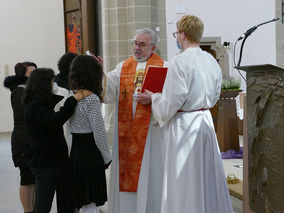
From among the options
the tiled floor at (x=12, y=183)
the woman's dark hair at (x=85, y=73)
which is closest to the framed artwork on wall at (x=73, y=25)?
the tiled floor at (x=12, y=183)

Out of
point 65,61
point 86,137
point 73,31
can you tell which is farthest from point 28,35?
point 86,137

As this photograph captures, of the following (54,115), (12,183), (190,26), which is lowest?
(12,183)

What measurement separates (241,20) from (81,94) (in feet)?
22.8

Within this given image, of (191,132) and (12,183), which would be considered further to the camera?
(12,183)

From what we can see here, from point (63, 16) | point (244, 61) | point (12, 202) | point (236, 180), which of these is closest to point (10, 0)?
point (63, 16)

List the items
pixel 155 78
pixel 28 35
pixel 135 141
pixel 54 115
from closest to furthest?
pixel 54 115, pixel 155 78, pixel 135 141, pixel 28 35

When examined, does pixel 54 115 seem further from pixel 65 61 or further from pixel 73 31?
pixel 73 31

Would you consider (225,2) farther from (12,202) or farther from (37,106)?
(37,106)

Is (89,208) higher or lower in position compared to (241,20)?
lower

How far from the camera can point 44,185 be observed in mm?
3027

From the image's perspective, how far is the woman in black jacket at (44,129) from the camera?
9.43 feet

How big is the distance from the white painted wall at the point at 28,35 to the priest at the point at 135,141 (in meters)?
9.02

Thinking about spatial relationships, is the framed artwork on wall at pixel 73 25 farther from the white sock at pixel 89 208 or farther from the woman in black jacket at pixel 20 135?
the white sock at pixel 89 208

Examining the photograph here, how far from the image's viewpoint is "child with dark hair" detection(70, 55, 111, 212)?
9.52 ft
